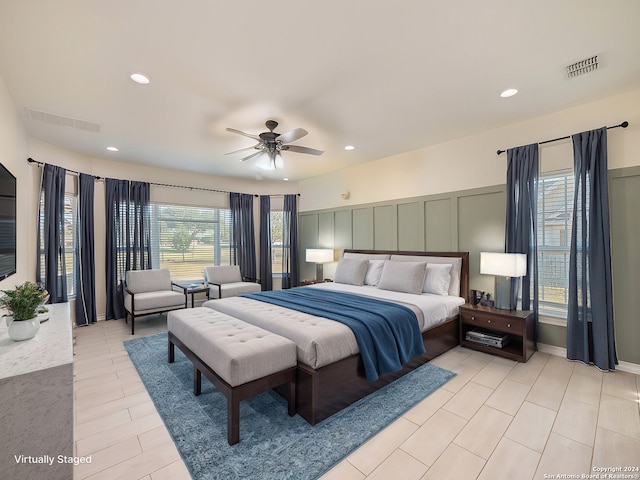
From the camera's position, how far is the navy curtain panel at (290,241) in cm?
683

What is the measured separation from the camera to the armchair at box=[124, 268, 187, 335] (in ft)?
14.5

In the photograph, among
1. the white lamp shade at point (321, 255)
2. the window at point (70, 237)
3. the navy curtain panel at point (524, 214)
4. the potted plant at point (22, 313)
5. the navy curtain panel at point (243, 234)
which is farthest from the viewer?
the navy curtain panel at point (243, 234)

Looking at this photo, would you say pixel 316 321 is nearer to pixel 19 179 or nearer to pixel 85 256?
pixel 19 179

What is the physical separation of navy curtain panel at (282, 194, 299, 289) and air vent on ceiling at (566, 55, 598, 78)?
5.18m

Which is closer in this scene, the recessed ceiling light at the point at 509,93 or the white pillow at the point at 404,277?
the recessed ceiling light at the point at 509,93

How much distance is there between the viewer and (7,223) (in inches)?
101

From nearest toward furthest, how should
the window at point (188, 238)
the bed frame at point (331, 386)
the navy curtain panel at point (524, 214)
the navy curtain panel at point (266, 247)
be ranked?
the bed frame at point (331, 386)
the navy curtain panel at point (524, 214)
the window at point (188, 238)
the navy curtain panel at point (266, 247)

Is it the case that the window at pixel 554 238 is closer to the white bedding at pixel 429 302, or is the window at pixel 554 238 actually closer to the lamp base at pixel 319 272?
the white bedding at pixel 429 302

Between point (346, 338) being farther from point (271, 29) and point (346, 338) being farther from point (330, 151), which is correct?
point (330, 151)

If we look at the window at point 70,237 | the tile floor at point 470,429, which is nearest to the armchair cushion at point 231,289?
the window at point 70,237

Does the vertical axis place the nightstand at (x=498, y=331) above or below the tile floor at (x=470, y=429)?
above

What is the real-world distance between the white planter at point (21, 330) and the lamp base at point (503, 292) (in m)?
4.55

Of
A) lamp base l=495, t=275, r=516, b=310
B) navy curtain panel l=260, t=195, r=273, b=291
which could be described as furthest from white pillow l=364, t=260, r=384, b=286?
navy curtain panel l=260, t=195, r=273, b=291

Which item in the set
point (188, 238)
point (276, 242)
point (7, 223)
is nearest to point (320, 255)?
point (276, 242)
